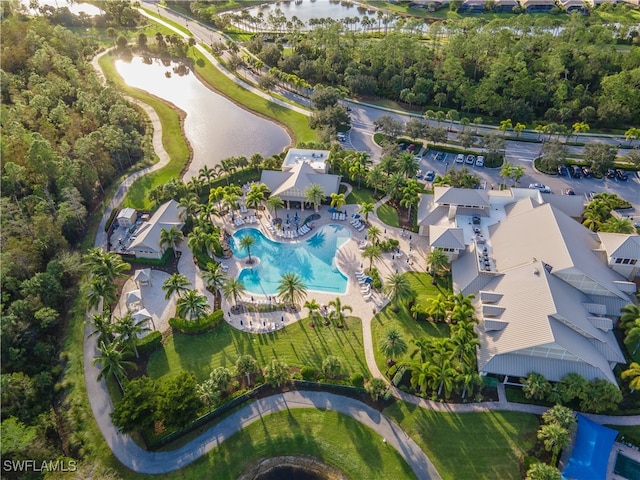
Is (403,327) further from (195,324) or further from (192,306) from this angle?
(192,306)

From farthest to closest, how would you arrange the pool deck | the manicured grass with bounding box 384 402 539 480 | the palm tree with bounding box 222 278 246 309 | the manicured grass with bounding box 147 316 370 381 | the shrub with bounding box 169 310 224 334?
the pool deck → the palm tree with bounding box 222 278 246 309 → the shrub with bounding box 169 310 224 334 → the manicured grass with bounding box 147 316 370 381 → the manicured grass with bounding box 384 402 539 480

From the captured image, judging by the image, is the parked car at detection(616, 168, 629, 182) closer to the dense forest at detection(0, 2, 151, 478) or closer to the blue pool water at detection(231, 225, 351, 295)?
the blue pool water at detection(231, 225, 351, 295)

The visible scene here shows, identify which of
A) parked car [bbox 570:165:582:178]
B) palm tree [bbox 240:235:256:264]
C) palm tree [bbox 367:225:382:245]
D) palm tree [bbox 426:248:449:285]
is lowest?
palm tree [bbox 426:248:449:285]

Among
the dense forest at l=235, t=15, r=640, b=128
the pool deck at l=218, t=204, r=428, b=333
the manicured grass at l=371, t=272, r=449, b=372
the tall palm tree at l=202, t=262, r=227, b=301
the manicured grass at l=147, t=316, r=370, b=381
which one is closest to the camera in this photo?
the manicured grass at l=147, t=316, r=370, b=381

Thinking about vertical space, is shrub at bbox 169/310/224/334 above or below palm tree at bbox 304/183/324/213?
below

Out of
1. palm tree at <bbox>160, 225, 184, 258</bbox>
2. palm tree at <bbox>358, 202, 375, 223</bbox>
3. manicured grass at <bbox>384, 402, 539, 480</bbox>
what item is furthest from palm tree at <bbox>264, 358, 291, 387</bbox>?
palm tree at <bbox>358, 202, 375, 223</bbox>

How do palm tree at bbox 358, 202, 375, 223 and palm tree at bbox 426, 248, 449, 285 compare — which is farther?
palm tree at bbox 358, 202, 375, 223

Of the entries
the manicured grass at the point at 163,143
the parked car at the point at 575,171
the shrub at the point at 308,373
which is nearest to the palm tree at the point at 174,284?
the shrub at the point at 308,373

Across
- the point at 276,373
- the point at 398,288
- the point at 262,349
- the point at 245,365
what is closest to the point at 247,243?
the point at 262,349
